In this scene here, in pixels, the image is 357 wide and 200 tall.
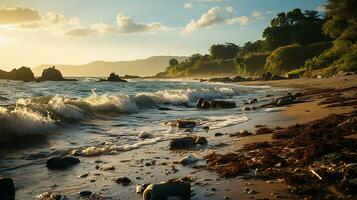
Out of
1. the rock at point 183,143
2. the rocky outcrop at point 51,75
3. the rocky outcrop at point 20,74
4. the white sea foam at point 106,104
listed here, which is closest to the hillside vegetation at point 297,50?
the white sea foam at point 106,104

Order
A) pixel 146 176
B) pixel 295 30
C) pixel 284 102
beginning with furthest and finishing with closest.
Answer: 1. pixel 295 30
2. pixel 284 102
3. pixel 146 176

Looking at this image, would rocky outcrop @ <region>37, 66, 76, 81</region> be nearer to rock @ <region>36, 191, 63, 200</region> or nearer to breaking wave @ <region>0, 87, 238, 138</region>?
breaking wave @ <region>0, 87, 238, 138</region>

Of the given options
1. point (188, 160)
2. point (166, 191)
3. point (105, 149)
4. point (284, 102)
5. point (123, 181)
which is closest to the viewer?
point (166, 191)

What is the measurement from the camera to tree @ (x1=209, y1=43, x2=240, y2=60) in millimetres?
173250

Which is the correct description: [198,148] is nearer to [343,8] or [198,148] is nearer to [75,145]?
[75,145]

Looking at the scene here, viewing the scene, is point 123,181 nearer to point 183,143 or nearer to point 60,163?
point 60,163

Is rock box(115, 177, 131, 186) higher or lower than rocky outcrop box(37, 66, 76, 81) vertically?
lower

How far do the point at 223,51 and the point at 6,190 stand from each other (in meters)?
170

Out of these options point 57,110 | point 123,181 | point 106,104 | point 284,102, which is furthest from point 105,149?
point 284,102

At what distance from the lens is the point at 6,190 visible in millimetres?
6828

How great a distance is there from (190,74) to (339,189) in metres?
165

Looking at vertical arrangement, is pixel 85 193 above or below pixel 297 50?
below

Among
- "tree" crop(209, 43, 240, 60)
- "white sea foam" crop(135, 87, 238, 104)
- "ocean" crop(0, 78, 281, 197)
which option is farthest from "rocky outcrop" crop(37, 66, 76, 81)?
"tree" crop(209, 43, 240, 60)

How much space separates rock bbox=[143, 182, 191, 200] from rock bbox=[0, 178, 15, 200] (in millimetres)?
2541
